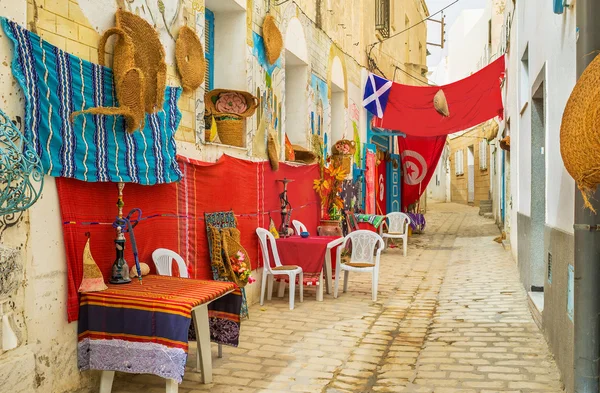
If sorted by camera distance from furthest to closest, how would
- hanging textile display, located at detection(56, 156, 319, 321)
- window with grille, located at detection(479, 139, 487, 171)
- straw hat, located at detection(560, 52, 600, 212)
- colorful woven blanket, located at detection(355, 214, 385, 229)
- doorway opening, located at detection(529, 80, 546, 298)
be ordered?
window with grille, located at detection(479, 139, 487, 171) → colorful woven blanket, located at detection(355, 214, 385, 229) → doorway opening, located at detection(529, 80, 546, 298) → hanging textile display, located at detection(56, 156, 319, 321) → straw hat, located at detection(560, 52, 600, 212)

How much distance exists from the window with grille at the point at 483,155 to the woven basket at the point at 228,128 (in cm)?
1912

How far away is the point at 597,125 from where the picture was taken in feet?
7.18

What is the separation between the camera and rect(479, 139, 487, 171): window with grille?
23694 mm

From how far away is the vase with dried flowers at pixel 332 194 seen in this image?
962 cm

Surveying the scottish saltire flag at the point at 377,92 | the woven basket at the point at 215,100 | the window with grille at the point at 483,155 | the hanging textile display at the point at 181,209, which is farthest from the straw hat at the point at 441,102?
the window with grille at the point at 483,155

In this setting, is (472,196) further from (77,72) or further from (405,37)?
(77,72)

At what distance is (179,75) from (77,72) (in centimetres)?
148

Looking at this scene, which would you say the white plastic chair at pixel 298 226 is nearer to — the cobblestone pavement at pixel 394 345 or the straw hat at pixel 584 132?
the cobblestone pavement at pixel 394 345

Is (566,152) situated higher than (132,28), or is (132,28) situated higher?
(132,28)

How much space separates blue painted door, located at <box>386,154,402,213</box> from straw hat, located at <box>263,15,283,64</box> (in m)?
8.44

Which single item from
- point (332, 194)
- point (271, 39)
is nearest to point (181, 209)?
point (271, 39)

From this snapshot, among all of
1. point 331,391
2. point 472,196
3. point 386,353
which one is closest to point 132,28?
point 331,391

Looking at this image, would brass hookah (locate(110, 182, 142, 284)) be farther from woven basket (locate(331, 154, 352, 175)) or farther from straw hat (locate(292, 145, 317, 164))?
woven basket (locate(331, 154, 352, 175))

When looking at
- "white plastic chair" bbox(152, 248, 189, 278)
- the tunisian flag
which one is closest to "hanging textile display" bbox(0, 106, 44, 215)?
"white plastic chair" bbox(152, 248, 189, 278)
